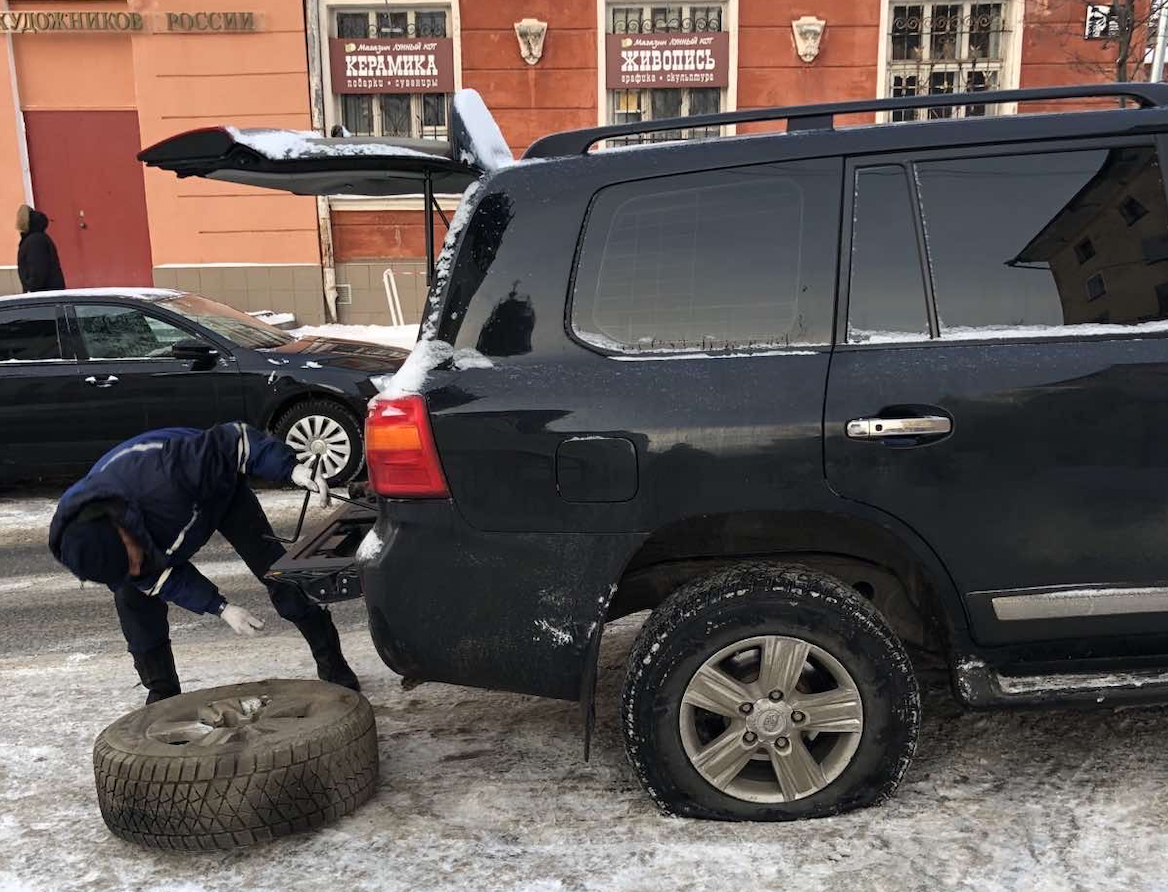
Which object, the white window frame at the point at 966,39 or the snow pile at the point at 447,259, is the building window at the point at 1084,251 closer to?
the snow pile at the point at 447,259

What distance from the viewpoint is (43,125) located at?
14.1 meters

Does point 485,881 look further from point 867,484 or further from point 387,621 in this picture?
point 867,484

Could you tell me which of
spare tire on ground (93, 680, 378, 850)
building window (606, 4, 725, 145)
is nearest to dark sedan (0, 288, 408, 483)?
spare tire on ground (93, 680, 378, 850)

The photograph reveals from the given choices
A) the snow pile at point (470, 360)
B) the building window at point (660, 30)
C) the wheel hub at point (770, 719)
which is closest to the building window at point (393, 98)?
the building window at point (660, 30)

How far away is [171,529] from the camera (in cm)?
319

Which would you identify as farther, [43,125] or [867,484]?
[43,125]

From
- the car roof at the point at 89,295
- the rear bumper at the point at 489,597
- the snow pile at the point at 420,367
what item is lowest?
the rear bumper at the point at 489,597

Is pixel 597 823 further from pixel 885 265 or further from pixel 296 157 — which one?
pixel 296 157

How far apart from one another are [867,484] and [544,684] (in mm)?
1018

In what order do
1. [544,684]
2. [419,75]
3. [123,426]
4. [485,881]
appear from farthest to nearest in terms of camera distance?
1. [419,75]
2. [123,426]
3. [544,684]
4. [485,881]

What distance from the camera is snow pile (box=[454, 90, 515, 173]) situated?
10.1 ft

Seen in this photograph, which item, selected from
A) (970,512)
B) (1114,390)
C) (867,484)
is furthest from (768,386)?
(1114,390)

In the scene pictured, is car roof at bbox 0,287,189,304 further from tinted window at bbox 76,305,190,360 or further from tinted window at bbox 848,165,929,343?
tinted window at bbox 848,165,929,343

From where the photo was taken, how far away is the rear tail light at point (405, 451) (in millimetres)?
2627
